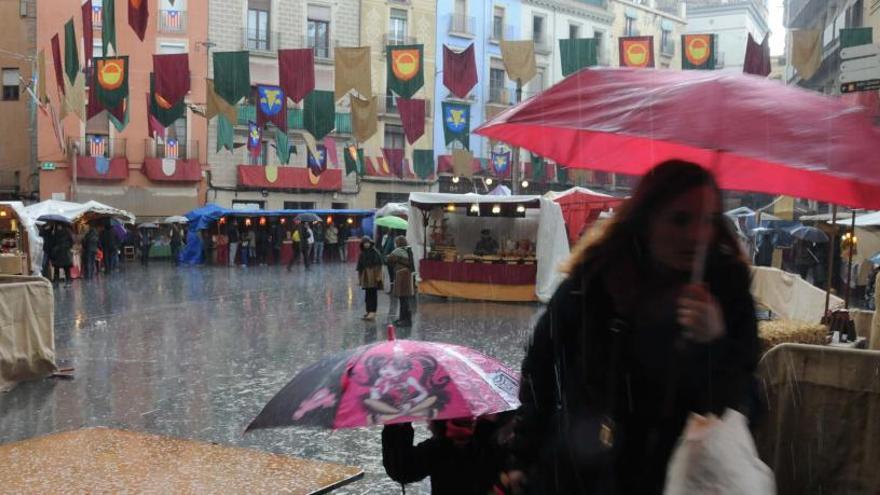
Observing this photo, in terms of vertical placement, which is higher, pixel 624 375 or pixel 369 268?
pixel 624 375

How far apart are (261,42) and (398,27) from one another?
7393 mm

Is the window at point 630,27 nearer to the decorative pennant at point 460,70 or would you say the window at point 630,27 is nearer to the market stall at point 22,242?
the decorative pennant at point 460,70

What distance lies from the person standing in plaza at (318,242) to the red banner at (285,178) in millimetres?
5216

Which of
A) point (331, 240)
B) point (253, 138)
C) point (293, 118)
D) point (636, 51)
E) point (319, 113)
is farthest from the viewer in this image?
point (293, 118)

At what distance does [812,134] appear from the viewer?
7.23 feet

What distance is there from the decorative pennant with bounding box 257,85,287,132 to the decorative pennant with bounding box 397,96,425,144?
11.2 ft

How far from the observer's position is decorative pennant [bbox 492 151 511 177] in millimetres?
37531

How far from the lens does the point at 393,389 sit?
8.69 feet

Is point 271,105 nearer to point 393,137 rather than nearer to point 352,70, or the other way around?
point 352,70

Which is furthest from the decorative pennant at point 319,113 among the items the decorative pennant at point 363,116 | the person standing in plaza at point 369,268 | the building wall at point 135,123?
the building wall at point 135,123

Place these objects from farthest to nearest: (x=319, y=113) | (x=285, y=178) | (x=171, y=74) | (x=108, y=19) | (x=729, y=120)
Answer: (x=285, y=178) → (x=319, y=113) → (x=171, y=74) → (x=108, y=19) → (x=729, y=120)

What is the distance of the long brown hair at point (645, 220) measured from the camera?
198 cm

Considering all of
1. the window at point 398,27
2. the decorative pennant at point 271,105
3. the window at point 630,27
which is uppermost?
the window at point 630,27

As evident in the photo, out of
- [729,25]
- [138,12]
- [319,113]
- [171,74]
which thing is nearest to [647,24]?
[729,25]
